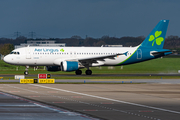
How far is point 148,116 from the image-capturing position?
1661cm

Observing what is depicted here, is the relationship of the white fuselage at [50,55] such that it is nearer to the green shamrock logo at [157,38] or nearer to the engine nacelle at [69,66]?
the engine nacelle at [69,66]

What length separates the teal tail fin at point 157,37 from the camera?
5809 cm

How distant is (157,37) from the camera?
58.4 meters

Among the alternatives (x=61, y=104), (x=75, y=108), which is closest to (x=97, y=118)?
(x=75, y=108)

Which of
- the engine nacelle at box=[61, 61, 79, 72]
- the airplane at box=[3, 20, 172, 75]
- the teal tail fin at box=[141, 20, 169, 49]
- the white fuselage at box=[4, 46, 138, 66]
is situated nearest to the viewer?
the engine nacelle at box=[61, 61, 79, 72]

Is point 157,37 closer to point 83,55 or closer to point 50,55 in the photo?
point 83,55

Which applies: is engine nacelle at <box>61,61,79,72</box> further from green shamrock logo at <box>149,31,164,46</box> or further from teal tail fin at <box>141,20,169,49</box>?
green shamrock logo at <box>149,31,164,46</box>

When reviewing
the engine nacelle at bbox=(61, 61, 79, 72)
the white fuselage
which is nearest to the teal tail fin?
the white fuselage

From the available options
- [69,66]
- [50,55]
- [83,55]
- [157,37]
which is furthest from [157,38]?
[50,55]

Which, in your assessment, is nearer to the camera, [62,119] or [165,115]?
[62,119]

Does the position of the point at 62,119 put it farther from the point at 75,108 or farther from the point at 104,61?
the point at 104,61

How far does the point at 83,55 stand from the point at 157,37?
13274 mm

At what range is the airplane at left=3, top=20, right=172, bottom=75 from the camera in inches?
2090

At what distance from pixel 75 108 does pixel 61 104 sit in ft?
6.25
